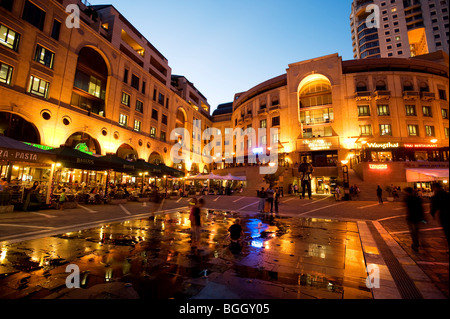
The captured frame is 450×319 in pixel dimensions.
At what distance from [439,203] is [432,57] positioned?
2260 inches

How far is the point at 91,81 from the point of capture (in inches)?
899

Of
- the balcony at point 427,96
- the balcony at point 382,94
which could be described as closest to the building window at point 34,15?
the balcony at point 382,94

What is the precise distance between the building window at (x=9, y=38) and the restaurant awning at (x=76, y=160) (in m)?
11.1

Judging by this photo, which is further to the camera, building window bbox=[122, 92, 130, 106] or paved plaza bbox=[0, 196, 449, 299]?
building window bbox=[122, 92, 130, 106]

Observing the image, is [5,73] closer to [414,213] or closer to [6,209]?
[6,209]

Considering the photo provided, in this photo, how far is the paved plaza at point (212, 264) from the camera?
331 cm

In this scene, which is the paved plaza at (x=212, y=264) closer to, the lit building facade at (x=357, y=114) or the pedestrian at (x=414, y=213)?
the pedestrian at (x=414, y=213)

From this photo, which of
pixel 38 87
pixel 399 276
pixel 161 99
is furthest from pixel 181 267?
pixel 161 99

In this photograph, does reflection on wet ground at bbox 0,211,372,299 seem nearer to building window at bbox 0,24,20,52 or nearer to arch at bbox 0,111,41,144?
arch at bbox 0,111,41,144

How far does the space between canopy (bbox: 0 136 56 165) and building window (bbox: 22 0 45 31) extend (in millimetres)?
14819

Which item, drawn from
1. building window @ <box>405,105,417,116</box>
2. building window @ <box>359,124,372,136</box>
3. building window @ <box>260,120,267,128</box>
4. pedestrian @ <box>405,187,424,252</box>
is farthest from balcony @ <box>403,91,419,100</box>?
pedestrian @ <box>405,187,424,252</box>

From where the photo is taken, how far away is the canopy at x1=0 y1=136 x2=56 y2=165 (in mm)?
8219

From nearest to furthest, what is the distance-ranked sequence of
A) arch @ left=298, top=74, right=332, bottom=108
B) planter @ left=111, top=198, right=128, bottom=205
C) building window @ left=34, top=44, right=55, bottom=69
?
planter @ left=111, top=198, right=128, bottom=205
building window @ left=34, top=44, right=55, bottom=69
arch @ left=298, top=74, right=332, bottom=108

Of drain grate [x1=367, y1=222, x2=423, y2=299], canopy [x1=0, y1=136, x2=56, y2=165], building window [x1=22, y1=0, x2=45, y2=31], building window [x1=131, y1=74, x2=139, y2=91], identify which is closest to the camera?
drain grate [x1=367, y1=222, x2=423, y2=299]
